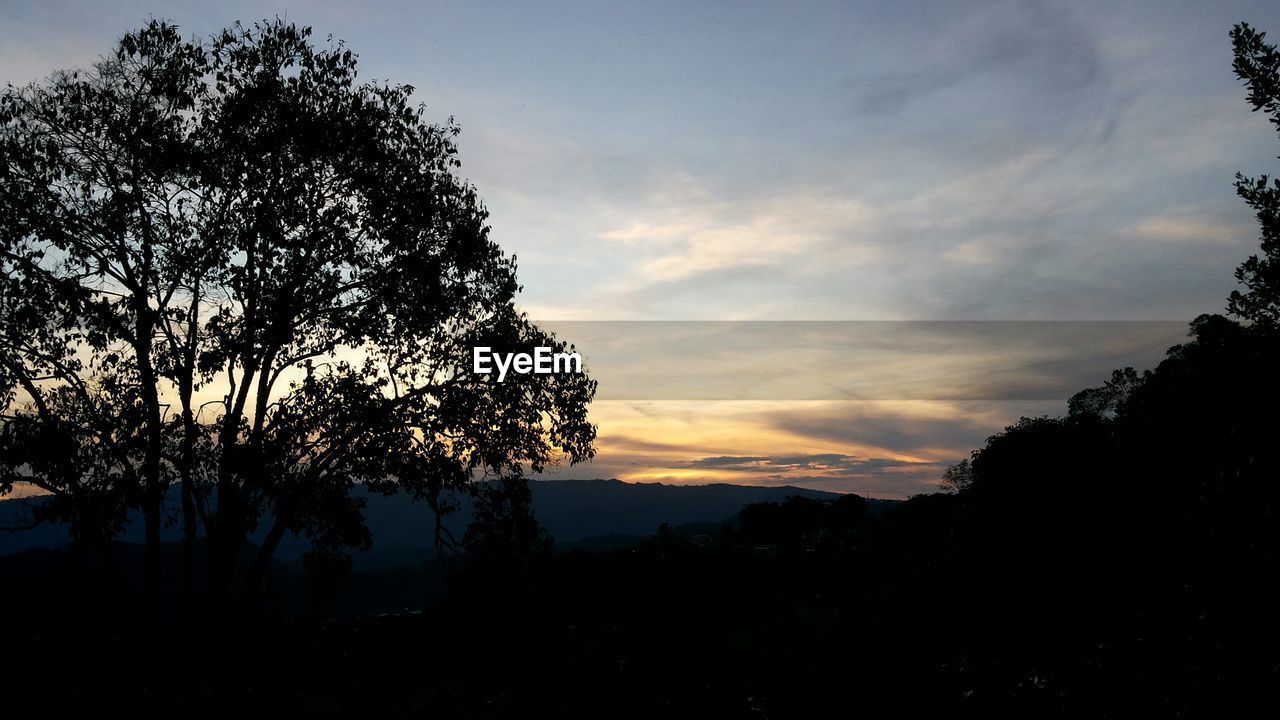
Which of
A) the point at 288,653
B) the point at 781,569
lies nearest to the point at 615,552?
the point at 781,569

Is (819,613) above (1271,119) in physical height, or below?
below

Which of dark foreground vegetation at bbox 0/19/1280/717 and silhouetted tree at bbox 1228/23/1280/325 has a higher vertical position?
silhouetted tree at bbox 1228/23/1280/325

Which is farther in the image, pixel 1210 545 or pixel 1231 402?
pixel 1231 402

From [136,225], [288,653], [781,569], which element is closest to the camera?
[136,225]

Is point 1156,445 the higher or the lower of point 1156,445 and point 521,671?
the higher

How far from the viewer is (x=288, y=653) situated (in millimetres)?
20297

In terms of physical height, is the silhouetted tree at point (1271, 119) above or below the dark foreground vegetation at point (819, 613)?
above

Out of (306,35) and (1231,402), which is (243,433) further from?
(1231,402)

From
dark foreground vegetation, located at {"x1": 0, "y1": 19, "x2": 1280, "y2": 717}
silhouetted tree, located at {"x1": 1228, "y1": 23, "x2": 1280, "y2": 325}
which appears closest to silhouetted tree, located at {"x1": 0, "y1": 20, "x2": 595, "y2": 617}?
dark foreground vegetation, located at {"x1": 0, "y1": 19, "x2": 1280, "y2": 717}

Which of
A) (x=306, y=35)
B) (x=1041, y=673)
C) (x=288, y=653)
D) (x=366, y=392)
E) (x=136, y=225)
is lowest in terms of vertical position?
(x=288, y=653)

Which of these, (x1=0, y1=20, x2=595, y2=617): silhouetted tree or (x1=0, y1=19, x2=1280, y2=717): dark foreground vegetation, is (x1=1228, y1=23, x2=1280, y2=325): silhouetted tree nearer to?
(x1=0, y1=19, x2=1280, y2=717): dark foreground vegetation

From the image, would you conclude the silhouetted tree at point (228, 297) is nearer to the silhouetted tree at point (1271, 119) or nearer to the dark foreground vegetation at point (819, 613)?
the dark foreground vegetation at point (819, 613)

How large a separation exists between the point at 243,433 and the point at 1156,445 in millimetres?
19126

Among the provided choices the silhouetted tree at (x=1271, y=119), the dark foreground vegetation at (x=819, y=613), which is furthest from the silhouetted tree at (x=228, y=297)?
the silhouetted tree at (x=1271, y=119)
